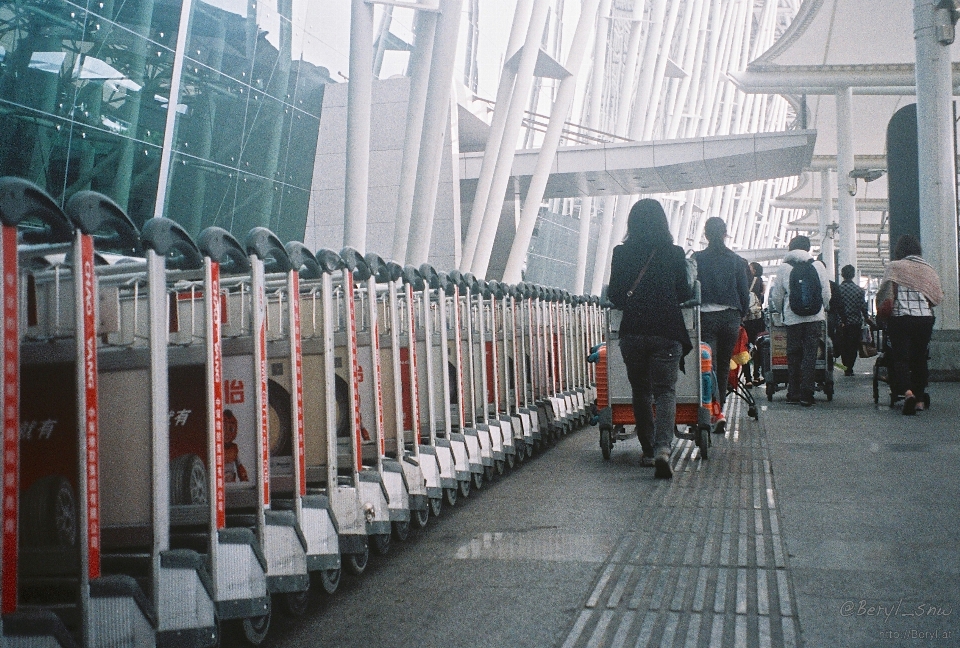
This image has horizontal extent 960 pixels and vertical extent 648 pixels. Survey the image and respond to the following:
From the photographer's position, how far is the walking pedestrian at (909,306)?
1051 cm

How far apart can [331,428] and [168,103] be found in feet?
37.8

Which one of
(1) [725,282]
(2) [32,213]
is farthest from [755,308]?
(2) [32,213]

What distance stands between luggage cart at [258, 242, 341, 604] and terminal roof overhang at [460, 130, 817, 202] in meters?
24.9

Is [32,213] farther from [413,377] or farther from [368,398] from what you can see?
[413,377]

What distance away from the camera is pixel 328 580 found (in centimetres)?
459

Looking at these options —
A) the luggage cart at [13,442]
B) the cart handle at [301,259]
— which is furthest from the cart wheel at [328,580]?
the luggage cart at [13,442]

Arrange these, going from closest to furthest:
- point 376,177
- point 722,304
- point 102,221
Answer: point 102,221
point 722,304
point 376,177

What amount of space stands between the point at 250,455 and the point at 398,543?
154cm

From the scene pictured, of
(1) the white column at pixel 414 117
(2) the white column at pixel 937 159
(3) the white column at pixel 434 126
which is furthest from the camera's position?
(1) the white column at pixel 414 117

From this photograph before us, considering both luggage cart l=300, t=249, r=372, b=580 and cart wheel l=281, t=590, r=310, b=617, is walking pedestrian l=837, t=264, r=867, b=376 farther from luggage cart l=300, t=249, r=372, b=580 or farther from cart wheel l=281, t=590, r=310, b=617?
cart wheel l=281, t=590, r=310, b=617

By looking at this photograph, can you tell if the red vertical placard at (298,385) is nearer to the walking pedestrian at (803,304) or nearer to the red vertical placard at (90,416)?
the red vertical placard at (90,416)

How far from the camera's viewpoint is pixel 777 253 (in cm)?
8738

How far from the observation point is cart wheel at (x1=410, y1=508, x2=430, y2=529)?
5926 millimetres

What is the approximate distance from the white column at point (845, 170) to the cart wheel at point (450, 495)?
25012 mm
